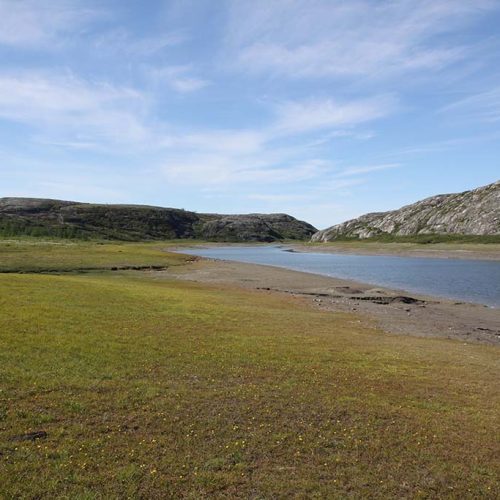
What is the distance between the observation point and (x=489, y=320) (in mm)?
43531

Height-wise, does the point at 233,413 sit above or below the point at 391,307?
above

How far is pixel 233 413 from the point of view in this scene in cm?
1691

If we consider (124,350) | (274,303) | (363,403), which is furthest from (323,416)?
(274,303)

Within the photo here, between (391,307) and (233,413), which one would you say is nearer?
(233,413)

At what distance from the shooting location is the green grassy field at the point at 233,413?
12.8 metres

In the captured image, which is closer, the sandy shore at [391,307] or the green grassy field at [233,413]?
the green grassy field at [233,413]

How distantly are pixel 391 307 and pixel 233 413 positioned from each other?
36.9 m

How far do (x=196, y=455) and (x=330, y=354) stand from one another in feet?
44.1

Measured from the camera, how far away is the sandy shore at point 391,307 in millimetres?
→ 38156

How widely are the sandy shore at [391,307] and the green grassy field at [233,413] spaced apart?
25.1 feet

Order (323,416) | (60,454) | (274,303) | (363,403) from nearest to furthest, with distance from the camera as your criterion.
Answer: (60,454)
(323,416)
(363,403)
(274,303)

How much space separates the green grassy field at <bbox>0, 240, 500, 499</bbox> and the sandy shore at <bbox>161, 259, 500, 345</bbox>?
25.1 ft

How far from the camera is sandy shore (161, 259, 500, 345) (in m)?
38.2

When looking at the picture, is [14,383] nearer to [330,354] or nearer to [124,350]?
Result: [124,350]
